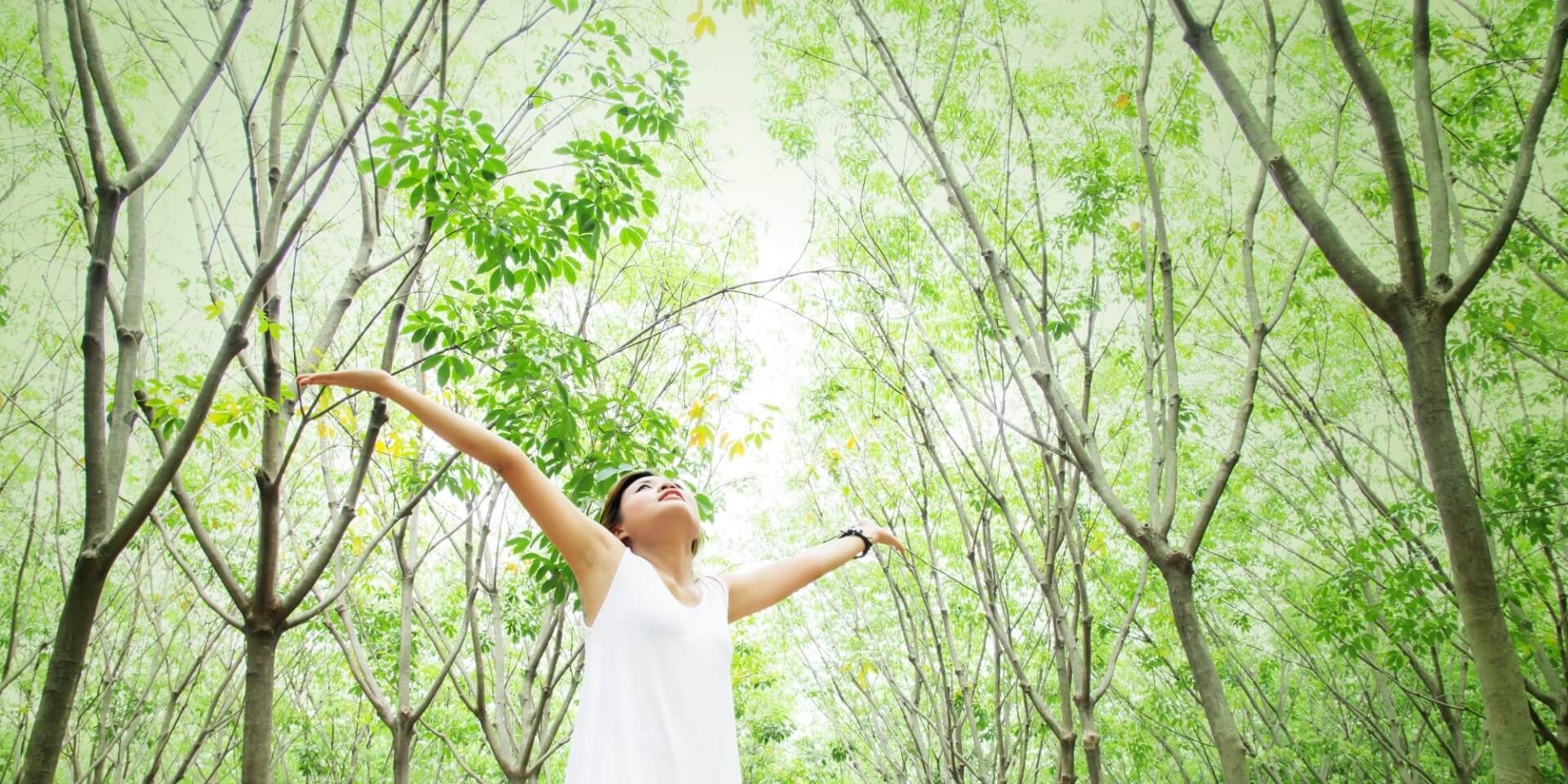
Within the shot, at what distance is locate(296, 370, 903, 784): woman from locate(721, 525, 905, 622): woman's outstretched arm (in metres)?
0.13

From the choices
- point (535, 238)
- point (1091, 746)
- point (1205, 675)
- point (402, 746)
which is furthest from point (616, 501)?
point (402, 746)

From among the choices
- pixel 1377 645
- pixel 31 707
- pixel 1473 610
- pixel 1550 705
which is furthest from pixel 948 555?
pixel 31 707

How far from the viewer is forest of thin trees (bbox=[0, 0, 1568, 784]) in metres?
2.31

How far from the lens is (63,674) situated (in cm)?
176

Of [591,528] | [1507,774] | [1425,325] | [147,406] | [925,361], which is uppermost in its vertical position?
[925,361]

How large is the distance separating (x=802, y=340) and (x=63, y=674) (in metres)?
6.22

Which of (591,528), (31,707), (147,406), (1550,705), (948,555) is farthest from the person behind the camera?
(948,555)

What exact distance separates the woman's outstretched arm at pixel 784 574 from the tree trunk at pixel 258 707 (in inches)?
64.1

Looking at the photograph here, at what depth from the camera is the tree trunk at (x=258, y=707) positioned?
2.51 meters

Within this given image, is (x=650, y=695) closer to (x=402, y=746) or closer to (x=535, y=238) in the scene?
(x=535, y=238)

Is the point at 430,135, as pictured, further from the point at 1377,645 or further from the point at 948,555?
the point at 1377,645

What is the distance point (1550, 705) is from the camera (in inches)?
171

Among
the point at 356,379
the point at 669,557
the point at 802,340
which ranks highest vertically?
the point at 802,340

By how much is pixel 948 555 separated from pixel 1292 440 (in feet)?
14.6
